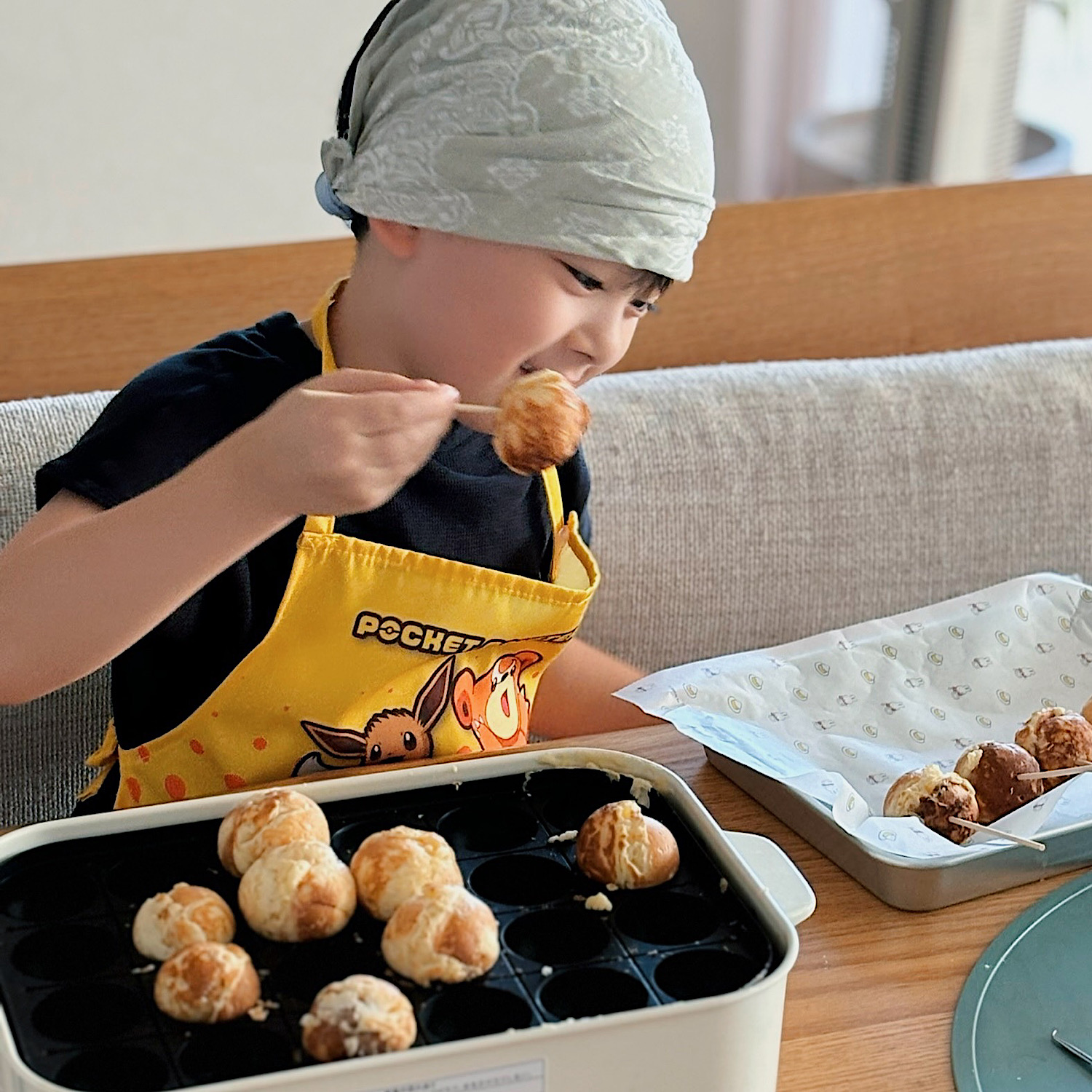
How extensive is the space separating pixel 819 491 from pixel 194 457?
0.77 meters

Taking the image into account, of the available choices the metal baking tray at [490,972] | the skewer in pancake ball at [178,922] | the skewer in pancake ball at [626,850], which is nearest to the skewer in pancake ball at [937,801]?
the metal baking tray at [490,972]

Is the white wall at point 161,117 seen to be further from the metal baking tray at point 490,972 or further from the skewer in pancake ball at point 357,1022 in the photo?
the skewer in pancake ball at point 357,1022

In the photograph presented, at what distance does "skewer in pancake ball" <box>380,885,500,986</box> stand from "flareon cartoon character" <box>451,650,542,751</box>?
0.46 m

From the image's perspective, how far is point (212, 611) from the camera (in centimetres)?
112

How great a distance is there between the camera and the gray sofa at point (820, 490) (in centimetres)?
157

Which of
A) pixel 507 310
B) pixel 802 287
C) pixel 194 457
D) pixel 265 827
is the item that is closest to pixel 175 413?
pixel 194 457

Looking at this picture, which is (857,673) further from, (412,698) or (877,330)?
(877,330)

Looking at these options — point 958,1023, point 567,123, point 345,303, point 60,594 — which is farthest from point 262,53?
point 958,1023

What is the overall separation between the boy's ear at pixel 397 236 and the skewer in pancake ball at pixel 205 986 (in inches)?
21.2

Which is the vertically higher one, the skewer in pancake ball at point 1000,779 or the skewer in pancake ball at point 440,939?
the skewer in pancake ball at point 440,939

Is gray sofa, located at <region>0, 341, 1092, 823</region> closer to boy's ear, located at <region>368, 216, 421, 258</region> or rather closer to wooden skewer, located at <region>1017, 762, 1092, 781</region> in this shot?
boy's ear, located at <region>368, 216, 421, 258</region>

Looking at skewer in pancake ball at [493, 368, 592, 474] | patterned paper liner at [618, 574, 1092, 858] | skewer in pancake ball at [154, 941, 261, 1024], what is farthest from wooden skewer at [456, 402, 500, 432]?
skewer in pancake ball at [154, 941, 261, 1024]

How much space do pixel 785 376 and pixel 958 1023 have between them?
972mm

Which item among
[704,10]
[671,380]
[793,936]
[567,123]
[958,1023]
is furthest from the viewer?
[704,10]
